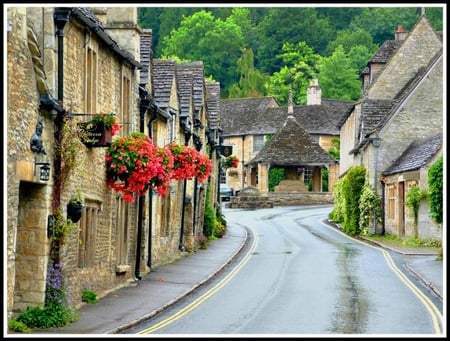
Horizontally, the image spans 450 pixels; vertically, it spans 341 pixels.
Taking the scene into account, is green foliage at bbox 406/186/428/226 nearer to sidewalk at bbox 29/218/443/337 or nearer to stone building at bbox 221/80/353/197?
sidewalk at bbox 29/218/443/337

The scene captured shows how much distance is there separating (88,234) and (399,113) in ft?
95.7

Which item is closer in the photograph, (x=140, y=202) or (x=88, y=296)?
(x=88, y=296)

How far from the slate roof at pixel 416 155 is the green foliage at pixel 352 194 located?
2.84 meters

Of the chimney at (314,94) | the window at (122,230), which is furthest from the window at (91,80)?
the chimney at (314,94)

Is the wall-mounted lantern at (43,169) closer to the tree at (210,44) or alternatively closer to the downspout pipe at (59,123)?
the downspout pipe at (59,123)

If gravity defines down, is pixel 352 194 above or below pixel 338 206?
above

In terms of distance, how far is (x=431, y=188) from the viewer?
33125 millimetres

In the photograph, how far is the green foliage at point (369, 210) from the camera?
4891 centimetres

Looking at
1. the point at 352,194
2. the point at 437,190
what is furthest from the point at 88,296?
the point at 352,194

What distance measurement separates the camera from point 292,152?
81375mm

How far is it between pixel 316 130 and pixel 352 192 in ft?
140

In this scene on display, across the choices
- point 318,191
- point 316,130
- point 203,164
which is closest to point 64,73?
point 203,164

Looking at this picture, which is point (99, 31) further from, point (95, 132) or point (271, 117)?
point (271, 117)

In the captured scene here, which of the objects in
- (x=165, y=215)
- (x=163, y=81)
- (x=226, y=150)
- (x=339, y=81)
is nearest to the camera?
(x=165, y=215)
